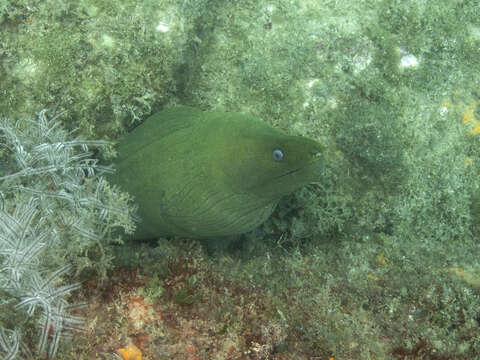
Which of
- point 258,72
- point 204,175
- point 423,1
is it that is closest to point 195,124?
point 204,175

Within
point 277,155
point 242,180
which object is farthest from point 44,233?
point 277,155

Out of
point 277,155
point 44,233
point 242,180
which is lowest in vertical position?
point 44,233

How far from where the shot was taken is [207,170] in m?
2.87

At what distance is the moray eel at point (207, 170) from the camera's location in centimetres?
249

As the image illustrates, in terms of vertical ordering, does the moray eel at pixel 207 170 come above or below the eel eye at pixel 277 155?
below

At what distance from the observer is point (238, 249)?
3.72 metres

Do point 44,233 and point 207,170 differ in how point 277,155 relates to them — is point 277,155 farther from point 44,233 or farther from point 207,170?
point 44,233

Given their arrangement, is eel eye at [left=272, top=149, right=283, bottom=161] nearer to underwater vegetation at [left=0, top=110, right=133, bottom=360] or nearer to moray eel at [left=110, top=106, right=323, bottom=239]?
moray eel at [left=110, top=106, right=323, bottom=239]

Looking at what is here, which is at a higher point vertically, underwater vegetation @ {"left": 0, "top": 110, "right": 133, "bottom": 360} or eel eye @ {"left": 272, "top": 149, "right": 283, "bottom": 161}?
eel eye @ {"left": 272, "top": 149, "right": 283, "bottom": 161}

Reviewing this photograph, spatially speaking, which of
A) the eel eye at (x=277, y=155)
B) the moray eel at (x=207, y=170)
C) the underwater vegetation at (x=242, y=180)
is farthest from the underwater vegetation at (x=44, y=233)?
the eel eye at (x=277, y=155)

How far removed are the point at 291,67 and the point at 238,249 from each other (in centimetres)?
198

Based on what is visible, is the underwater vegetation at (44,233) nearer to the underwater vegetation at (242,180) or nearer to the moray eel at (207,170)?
the underwater vegetation at (242,180)

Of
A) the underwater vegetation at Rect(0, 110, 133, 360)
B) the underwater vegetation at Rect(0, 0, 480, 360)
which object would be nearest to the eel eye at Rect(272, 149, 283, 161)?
the underwater vegetation at Rect(0, 0, 480, 360)

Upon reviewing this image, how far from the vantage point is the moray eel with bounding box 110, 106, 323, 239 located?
2.49 meters
